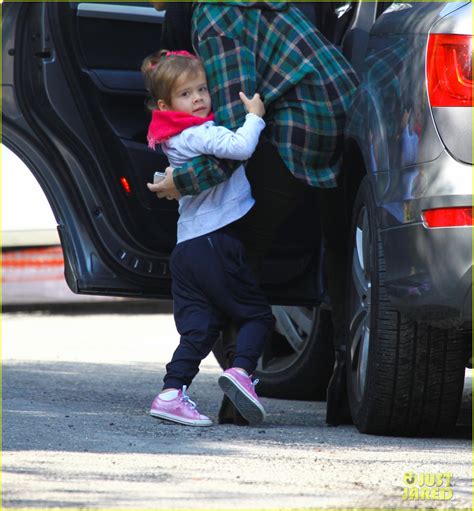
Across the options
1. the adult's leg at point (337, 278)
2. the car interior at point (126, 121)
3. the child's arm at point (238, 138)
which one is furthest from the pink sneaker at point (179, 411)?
the child's arm at point (238, 138)

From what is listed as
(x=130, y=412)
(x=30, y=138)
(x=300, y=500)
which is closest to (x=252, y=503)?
(x=300, y=500)

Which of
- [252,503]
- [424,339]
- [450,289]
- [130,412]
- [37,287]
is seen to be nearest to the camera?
[252,503]

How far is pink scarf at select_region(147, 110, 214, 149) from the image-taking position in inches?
190

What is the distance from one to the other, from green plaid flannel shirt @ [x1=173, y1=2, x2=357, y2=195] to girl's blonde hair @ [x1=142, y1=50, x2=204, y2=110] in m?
0.05

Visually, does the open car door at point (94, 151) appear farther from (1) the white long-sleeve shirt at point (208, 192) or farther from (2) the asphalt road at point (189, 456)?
(2) the asphalt road at point (189, 456)

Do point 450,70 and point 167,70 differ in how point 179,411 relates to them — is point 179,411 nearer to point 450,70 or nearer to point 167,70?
point 167,70

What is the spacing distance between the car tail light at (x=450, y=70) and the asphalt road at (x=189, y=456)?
1043 millimetres

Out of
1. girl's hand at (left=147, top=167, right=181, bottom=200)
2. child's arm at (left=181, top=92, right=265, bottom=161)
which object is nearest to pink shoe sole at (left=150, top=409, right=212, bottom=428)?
girl's hand at (left=147, top=167, right=181, bottom=200)

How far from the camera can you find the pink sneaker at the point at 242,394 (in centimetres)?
471

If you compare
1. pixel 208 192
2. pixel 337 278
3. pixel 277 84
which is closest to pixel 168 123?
pixel 208 192

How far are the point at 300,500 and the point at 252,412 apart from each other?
55.2 inches

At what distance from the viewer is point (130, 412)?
5133 mm

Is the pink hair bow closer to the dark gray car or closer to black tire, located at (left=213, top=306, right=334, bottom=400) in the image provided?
the dark gray car

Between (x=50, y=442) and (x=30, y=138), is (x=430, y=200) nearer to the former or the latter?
(x=50, y=442)
